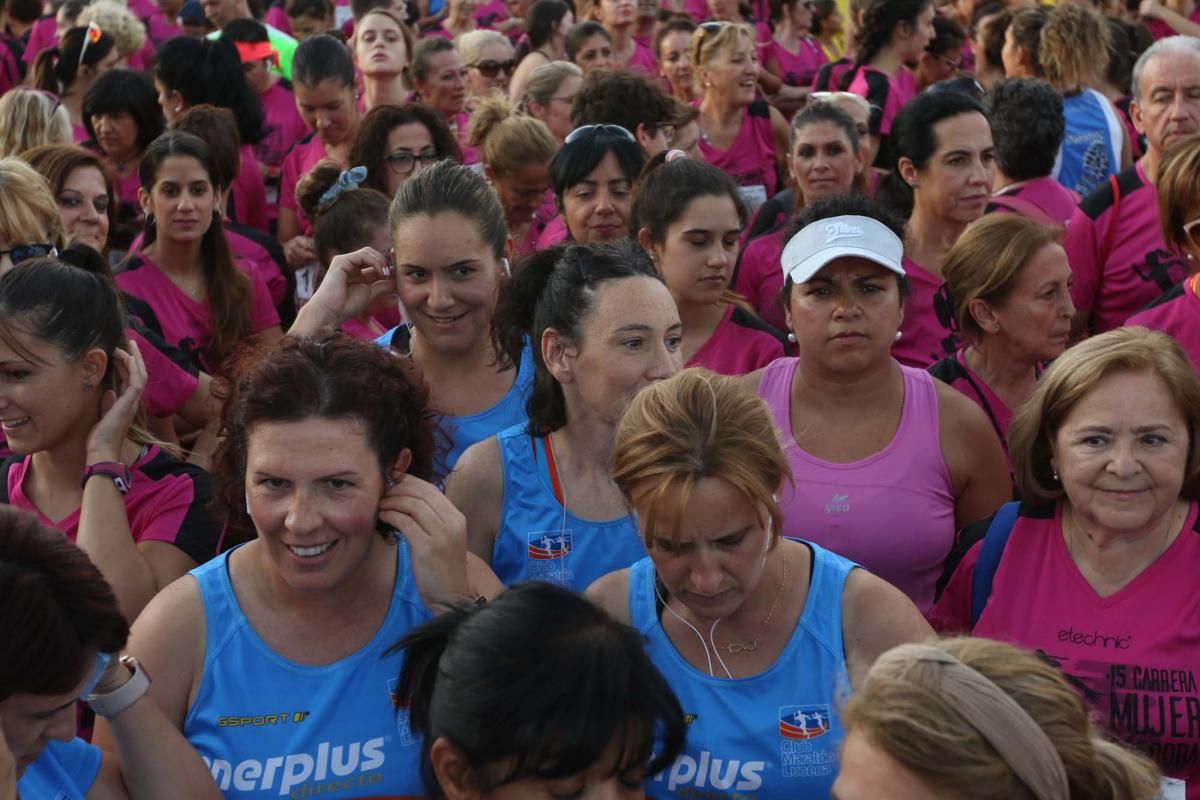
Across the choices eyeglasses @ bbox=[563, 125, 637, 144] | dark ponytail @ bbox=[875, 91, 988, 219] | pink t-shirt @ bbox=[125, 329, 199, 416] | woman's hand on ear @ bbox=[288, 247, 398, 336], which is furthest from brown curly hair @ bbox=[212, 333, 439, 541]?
dark ponytail @ bbox=[875, 91, 988, 219]

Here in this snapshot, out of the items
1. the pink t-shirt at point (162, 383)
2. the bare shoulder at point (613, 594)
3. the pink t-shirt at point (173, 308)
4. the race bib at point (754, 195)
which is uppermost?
the race bib at point (754, 195)

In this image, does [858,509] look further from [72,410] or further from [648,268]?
[72,410]

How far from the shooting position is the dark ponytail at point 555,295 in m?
3.82

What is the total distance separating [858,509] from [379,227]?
2.60m

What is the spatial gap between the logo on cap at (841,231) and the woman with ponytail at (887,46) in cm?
462

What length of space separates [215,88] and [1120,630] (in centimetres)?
601

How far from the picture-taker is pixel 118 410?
3.81 meters

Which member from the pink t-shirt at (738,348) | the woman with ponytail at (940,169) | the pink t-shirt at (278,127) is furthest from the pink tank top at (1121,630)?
the pink t-shirt at (278,127)

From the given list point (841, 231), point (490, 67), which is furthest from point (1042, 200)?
point (490, 67)

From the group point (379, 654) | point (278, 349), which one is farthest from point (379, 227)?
→ point (379, 654)

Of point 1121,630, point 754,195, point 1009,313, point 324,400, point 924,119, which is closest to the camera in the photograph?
point 324,400

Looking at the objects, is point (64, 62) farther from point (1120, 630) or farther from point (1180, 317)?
point (1120, 630)

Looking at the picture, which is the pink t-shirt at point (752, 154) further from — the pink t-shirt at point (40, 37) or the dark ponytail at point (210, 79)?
the pink t-shirt at point (40, 37)

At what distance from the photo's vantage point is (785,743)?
9.57ft
